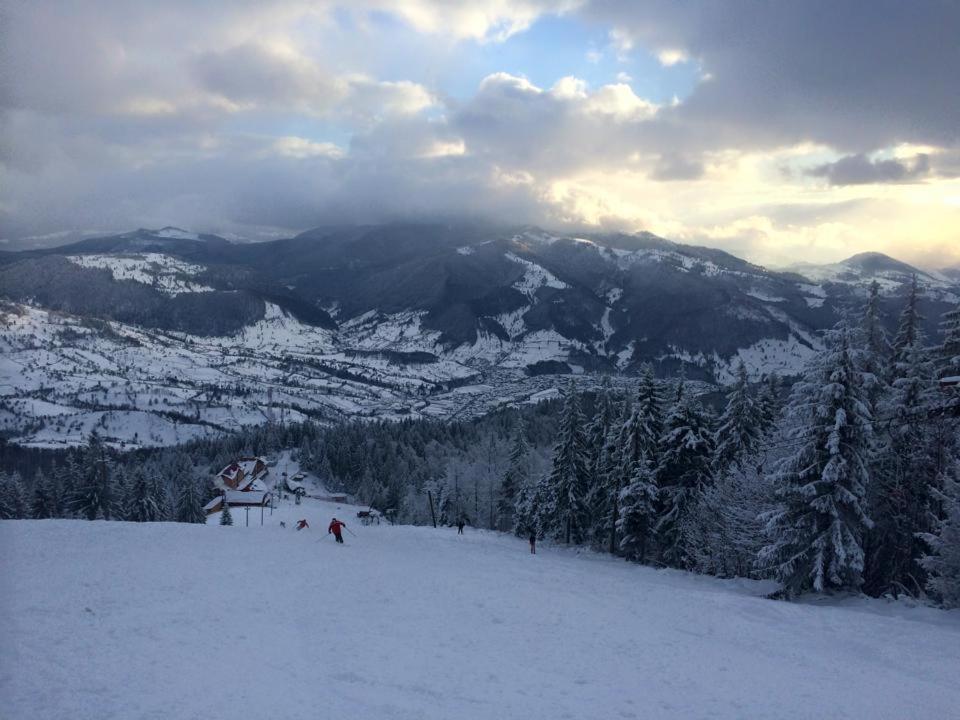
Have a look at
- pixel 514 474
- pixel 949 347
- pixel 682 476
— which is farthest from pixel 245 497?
pixel 949 347

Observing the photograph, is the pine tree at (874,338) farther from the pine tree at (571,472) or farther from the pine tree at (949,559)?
the pine tree at (571,472)

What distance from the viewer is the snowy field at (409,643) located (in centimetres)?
1213

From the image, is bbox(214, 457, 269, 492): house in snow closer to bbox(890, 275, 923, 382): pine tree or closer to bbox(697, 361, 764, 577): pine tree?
bbox(697, 361, 764, 577): pine tree

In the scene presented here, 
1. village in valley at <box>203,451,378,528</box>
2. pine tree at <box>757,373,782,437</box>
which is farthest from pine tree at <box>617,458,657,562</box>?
village in valley at <box>203,451,378,528</box>

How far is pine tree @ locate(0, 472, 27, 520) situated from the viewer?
176 ft

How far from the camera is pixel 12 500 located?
56.9 m

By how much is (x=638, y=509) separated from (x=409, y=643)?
22618 mm

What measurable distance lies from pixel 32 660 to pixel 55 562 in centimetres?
957

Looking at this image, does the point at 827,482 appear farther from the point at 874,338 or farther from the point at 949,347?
the point at 949,347

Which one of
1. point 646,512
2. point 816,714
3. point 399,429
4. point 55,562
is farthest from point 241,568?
point 399,429

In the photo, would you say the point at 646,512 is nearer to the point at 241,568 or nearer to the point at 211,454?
the point at 241,568

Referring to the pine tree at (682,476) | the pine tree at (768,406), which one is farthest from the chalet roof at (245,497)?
the pine tree at (768,406)

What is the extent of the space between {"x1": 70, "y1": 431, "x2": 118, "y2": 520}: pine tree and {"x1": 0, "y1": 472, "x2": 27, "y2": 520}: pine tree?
627 centimetres

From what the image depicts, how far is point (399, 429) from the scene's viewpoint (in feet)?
480
